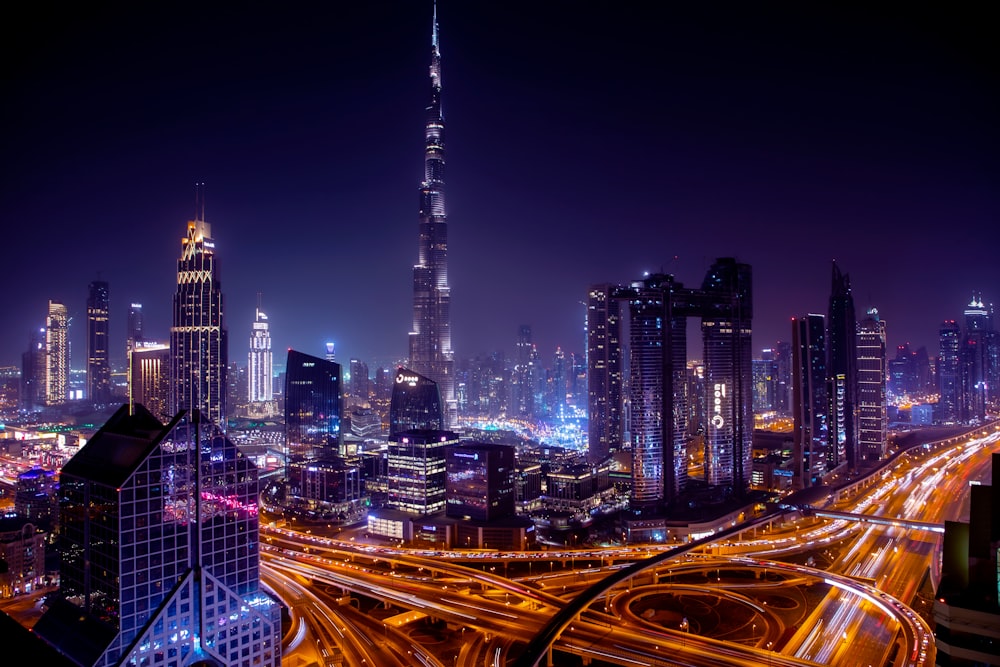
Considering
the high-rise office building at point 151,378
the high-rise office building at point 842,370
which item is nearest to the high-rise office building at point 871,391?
the high-rise office building at point 842,370

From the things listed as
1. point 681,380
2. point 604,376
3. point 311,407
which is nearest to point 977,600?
point 681,380

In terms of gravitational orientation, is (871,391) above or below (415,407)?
above

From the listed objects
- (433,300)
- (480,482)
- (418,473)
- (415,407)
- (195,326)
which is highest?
(433,300)

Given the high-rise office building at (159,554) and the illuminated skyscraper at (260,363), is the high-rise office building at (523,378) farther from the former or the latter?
the high-rise office building at (159,554)

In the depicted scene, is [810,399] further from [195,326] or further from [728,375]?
[195,326]

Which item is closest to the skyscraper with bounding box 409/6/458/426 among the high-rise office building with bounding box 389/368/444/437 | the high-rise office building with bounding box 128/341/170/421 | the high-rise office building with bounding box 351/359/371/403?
the high-rise office building with bounding box 351/359/371/403

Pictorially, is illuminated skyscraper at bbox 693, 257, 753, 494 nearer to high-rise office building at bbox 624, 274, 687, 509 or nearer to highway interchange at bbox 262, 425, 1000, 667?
high-rise office building at bbox 624, 274, 687, 509
